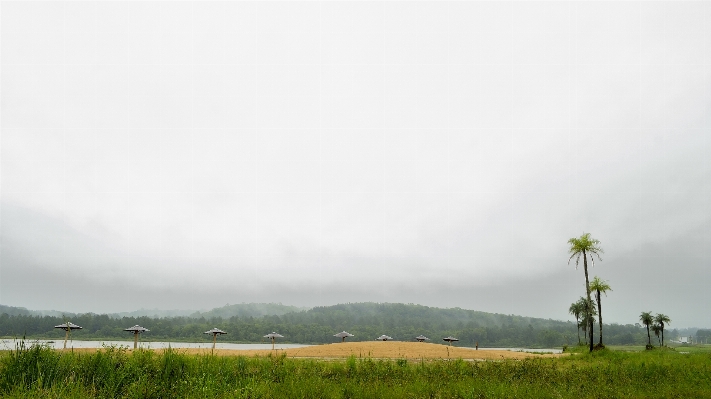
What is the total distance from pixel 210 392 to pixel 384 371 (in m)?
7.78

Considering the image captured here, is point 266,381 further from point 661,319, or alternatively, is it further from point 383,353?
point 661,319

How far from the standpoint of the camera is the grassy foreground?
34.4ft

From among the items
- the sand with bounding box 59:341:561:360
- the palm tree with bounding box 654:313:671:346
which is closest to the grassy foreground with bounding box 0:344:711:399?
the sand with bounding box 59:341:561:360

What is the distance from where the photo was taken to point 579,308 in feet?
301

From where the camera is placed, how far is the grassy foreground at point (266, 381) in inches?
413

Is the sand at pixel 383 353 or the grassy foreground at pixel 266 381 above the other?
the grassy foreground at pixel 266 381

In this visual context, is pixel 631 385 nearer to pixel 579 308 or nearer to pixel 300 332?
pixel 579 308

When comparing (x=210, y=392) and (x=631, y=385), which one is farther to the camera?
(x=631, y=385)

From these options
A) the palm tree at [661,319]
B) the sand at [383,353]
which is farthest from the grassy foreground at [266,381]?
the palm tree at [661,319]

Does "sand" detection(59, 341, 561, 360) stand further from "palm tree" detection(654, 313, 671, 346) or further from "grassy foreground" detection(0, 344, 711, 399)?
"palm tree" detection(654, 313, 671, 346)

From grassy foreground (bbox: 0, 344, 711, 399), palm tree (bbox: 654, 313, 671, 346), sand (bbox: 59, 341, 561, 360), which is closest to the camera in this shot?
Answer: grassy foreground (bbox: 0, 344, 711, 399)

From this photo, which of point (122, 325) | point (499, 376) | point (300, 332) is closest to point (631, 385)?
point (499, 376)

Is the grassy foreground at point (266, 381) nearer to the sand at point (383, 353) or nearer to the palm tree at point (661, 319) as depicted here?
the sand at point (383, 353)

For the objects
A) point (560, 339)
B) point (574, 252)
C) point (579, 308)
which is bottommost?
point (560, 339)
